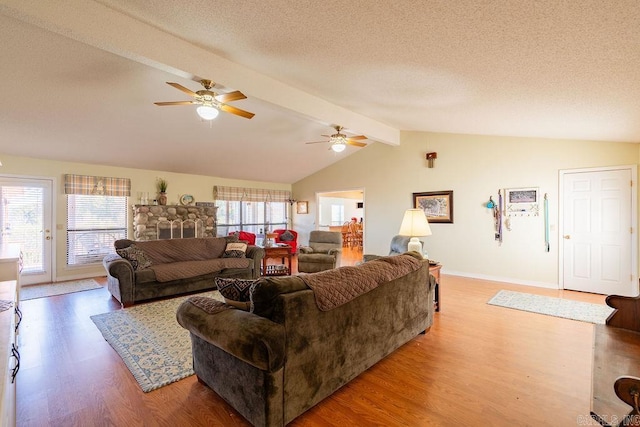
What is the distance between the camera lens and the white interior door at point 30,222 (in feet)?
16.4

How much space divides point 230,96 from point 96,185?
4.42 m

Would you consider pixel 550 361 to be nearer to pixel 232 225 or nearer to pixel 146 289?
pixel 146 289

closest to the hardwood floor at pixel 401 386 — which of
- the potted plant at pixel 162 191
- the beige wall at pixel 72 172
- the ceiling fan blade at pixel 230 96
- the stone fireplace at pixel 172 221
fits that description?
the ceiling fan blade at pixel 230 96

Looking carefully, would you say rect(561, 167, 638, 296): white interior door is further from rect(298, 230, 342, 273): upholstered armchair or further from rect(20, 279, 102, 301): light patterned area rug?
rect(20, 279, 102, 301): light patterned area rug

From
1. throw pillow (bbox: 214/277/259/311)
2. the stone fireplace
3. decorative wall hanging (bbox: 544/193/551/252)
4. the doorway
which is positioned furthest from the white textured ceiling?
the doorway

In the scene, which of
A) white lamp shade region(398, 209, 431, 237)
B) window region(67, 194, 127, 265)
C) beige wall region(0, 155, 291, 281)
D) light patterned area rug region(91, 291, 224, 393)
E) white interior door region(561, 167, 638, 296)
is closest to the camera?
light patterned area rug region(91, 291, 224, 393)

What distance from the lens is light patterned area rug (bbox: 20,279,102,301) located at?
14.9ft

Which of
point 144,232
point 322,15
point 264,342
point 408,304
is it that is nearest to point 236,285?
point 264,342

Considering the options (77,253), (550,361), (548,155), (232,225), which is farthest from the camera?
(232,225)

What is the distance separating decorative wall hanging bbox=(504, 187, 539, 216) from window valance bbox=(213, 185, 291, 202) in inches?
231

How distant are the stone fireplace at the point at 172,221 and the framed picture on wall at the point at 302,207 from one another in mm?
2623

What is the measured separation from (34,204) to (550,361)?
24.9 ft

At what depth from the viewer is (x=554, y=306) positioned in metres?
3.89

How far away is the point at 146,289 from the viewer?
411 centimetres
